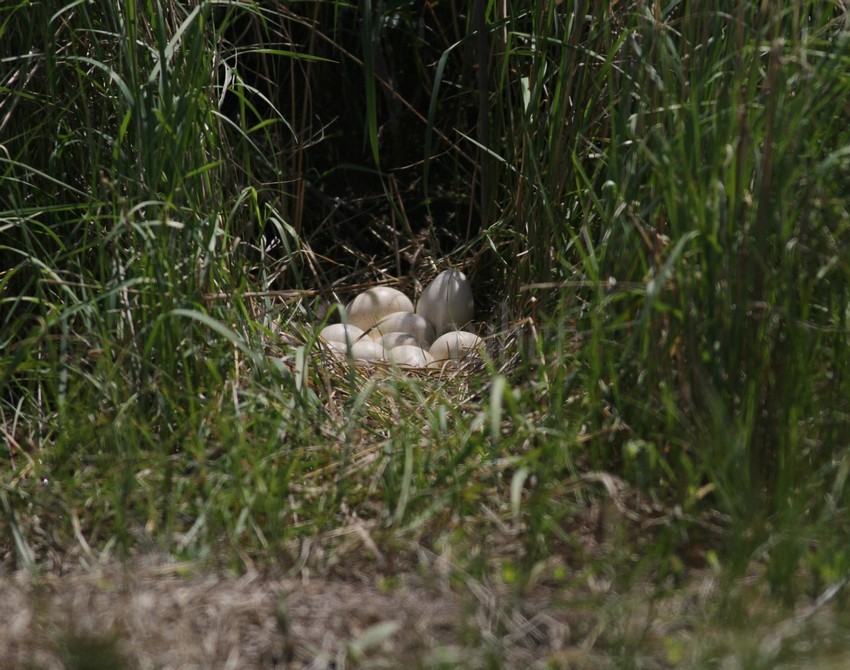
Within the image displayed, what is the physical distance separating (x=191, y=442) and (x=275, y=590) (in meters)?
0.49

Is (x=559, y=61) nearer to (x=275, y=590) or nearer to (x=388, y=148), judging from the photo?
(x=388, y=148)

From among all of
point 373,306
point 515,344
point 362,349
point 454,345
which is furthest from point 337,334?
point 515,344

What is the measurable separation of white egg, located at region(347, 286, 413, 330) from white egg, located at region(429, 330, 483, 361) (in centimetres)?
25

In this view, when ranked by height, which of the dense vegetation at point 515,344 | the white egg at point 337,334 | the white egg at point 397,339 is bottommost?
the white egg at point 397,339

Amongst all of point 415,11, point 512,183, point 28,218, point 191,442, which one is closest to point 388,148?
Result: point 415,11

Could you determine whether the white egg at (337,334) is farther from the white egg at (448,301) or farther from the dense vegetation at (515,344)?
the white egg at (448,301)

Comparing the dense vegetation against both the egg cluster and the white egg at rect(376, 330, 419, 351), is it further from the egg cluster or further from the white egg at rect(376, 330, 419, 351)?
the white egg at rect(376, 330, 419, 351)

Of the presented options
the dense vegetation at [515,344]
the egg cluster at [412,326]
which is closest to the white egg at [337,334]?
the egg cluster at [412,326]

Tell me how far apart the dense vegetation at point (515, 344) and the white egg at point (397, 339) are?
247 mm

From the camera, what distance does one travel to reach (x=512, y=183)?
9.91 ft

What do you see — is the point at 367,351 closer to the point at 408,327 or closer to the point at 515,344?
the point at 408,327

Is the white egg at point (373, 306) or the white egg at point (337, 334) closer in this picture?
the white egg at point (337, 334)

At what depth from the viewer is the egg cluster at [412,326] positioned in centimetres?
291

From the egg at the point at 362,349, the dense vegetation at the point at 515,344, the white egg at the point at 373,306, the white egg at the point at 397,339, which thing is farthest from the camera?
the white egg at the point at 373,306
